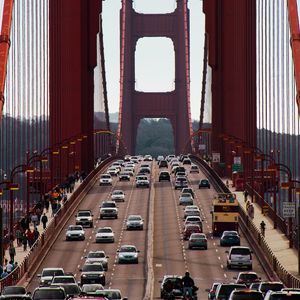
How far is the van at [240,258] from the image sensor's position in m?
61.2

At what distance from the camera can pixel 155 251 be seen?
71.0m

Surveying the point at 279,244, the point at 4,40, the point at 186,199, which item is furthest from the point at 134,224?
the point at 186,199

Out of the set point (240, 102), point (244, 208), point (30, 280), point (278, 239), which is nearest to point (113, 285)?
point (30, 280)

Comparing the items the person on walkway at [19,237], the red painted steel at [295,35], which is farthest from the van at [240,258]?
the red painted steel at [295,35]

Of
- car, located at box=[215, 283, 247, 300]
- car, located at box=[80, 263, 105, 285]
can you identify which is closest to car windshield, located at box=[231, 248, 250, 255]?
car, located at box=[80, 263, 105, 285]

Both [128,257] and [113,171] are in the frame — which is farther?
[113,171]

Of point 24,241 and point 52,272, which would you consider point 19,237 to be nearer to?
point 24,241

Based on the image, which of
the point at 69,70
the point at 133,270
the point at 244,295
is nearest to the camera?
the point at 244,295

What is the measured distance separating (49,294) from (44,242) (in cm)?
3173

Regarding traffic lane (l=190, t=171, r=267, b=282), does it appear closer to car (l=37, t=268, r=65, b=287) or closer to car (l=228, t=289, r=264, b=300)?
car (l=37, t=268, r=65, b=287)

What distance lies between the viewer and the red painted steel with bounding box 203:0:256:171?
123 metres

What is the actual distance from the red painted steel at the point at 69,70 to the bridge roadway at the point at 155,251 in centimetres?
1785

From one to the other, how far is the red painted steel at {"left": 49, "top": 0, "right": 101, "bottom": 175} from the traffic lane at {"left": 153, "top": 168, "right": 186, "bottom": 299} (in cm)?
1520

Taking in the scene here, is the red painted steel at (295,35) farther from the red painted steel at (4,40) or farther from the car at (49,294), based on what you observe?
the car at (49,294)
